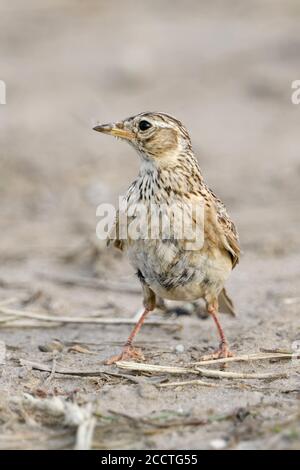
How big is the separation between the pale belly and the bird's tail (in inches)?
25.6

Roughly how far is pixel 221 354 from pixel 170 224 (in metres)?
0.95

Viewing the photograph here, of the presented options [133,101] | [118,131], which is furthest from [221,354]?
[133,101]

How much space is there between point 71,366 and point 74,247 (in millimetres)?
3523

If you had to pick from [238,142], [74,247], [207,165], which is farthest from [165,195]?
[238,142]

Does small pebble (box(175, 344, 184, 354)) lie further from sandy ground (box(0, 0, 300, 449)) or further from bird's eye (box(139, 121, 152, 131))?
bird's eye (box(139, 121, 152, 131))

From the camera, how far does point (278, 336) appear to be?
6.90m

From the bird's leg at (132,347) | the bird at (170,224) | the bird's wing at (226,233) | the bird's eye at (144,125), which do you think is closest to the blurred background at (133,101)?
the bird's wing at (226,233)

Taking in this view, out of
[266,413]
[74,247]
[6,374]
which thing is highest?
[74,247]

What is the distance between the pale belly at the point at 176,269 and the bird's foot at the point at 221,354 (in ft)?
1.21

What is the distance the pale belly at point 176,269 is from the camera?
6.14 metres

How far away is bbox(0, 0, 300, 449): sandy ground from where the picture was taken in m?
5.23

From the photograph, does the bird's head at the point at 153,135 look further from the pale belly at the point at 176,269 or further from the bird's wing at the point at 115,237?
the pale belly at the point at 176,269

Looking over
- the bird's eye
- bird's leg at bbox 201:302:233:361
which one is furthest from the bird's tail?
the bird's eye

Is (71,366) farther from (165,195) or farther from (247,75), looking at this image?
(247,75)
